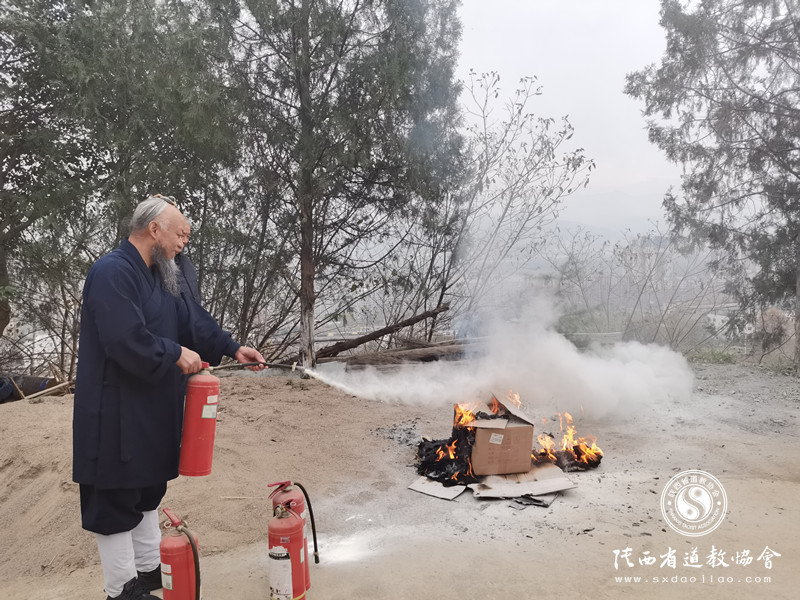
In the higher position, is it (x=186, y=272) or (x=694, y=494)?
(x=186, y=272)

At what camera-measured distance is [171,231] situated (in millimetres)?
2650

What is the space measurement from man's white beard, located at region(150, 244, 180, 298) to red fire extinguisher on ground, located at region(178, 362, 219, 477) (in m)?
0.51

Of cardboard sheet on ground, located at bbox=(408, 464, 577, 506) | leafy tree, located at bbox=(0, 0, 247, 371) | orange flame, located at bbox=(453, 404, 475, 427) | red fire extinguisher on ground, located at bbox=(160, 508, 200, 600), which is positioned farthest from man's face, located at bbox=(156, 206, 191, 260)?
leafy tree, located at bbox=(0, 0, 247, 371)

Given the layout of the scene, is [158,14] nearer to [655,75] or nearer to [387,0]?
[387,0]

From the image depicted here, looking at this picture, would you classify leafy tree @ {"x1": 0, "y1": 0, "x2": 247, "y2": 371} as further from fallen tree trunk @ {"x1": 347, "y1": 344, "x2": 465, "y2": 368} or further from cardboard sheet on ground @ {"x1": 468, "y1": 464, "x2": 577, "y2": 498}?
cardboard sheet on ground @ {"x1": 468, "y1": 464, "x2": 577, "y2": 498}

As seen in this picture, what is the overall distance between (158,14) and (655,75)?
10099 mm

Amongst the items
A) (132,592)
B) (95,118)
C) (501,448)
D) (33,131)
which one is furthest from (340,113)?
(132,592)

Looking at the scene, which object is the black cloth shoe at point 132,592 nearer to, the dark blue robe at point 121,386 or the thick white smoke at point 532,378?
the dark blue robe at point 121,386

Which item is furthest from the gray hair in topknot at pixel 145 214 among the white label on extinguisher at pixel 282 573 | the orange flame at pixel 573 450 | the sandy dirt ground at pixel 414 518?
the orange flame at pixel 573 450

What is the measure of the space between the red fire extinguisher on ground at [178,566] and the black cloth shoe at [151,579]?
0.20 m

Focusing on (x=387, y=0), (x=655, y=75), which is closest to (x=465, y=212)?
(x=387, y=0)

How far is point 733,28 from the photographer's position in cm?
1041

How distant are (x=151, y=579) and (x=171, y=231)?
1867 mm

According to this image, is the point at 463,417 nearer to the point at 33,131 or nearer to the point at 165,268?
the point at 165,268
